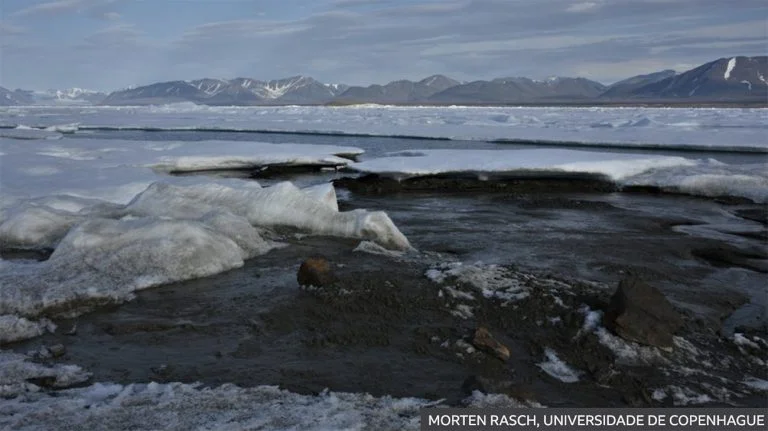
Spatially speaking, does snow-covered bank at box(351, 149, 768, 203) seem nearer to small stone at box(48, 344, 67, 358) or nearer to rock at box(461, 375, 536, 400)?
small stone at box(48, 344, 67, 358)

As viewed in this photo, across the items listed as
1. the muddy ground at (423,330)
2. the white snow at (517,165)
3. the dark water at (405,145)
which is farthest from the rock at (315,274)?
the dark water at (405,145)

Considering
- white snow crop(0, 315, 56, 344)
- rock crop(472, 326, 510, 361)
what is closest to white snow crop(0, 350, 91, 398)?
white snow crop(0, 315, 56, 344)

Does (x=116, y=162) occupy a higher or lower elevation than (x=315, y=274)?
higher

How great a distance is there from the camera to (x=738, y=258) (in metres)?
7.78

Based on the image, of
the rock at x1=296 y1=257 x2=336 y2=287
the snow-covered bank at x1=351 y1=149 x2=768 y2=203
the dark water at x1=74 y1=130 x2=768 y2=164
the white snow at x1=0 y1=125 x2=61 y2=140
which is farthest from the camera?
the white snow at x1=0 y1=125 x2=61 y2=140

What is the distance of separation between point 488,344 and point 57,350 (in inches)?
125

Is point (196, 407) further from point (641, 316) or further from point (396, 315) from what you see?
point (641, 316)

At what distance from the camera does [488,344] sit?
4867 mm

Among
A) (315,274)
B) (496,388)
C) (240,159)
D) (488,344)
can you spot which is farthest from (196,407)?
(240,159)

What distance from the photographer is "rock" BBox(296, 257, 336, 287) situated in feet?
20.4

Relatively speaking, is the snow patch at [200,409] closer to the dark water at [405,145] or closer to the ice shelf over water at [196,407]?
the ice shelf over water at [196,407]

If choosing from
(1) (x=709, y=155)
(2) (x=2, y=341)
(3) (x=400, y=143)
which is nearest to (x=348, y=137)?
(3) (x=400, y=143)

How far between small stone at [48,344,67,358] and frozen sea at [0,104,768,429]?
0.08 m

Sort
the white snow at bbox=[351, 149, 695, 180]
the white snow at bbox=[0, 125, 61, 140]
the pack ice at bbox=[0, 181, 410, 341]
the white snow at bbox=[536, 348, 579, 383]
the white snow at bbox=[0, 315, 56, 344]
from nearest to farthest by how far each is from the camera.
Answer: the white snow at bbox=[536, 348, 579, 383] < the white snow at bbox=[0, 315, 56, 344] < the pack ice at bbox=[0, 181, 410, 341] < the white snow at bbox=[351, 149, 695, 180] < the white snow at bbox=[0, 125, 61, 140]
